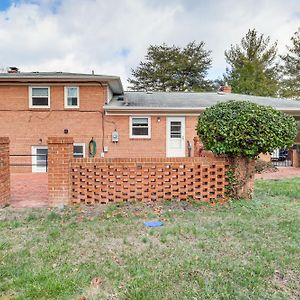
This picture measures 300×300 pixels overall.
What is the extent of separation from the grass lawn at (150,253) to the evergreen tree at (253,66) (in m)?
23.1

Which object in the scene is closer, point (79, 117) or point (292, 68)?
point (79, 117)

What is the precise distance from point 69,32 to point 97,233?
1568 centimetres

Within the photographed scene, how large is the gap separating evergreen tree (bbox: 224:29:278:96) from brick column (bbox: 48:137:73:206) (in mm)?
23732

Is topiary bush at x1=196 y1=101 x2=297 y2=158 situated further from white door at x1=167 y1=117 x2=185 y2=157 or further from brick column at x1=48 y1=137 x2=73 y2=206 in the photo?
white door at x1=167 y1=117 x2=185 y2=157

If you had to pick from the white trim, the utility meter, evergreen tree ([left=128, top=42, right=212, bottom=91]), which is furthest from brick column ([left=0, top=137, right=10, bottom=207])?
evergreen tree ([left=128, top=42, right=212, bottom=91])

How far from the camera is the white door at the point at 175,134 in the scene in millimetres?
14250

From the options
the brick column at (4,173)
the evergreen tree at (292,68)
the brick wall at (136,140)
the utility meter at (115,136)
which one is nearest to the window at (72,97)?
the brick wall at (136,140)

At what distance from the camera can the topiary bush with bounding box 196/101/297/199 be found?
227 inches

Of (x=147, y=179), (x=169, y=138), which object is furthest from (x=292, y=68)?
(x=147, y=179)

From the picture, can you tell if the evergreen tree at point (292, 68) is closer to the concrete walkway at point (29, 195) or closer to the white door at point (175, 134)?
the white door at point (175, 134)

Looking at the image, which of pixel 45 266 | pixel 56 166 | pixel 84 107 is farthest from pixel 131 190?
pixel 84 107

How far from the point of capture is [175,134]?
1432cm

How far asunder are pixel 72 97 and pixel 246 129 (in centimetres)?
984

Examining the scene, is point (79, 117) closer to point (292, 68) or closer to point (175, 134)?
point (175, 134)
